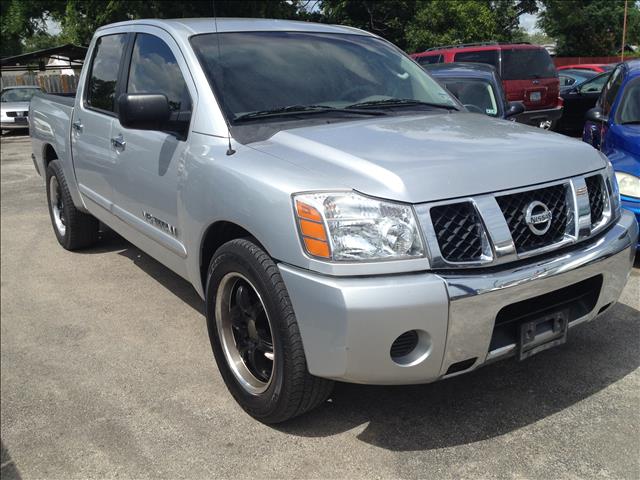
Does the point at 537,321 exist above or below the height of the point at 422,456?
above

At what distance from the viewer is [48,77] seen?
25.4 meters

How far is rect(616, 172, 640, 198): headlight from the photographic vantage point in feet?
15.9

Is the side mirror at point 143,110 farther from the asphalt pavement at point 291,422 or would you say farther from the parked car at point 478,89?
the parked car at point 478,89

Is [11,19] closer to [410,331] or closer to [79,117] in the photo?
[79,117]

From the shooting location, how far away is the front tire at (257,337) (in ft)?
8.80

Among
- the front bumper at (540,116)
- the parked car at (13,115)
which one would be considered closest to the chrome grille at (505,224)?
the front bumper at (540,116)

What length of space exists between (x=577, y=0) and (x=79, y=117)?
42340mm

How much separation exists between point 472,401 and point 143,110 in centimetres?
219

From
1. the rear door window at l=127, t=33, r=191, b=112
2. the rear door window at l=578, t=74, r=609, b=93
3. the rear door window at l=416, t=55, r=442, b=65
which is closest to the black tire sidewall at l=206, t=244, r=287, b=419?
the rear door window at l=127, t=33, r=191, b=112

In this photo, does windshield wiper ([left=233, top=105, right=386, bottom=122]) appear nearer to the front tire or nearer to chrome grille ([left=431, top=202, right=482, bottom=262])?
the front tire

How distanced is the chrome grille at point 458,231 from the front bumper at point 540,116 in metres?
8.20

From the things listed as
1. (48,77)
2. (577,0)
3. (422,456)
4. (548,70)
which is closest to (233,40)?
(422,456)

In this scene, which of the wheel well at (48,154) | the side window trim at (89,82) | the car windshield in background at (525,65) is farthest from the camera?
the car windshield in background at (525,65)

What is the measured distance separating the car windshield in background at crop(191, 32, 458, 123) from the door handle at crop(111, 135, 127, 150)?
90 centimetres
